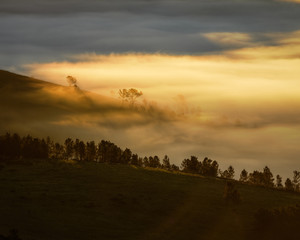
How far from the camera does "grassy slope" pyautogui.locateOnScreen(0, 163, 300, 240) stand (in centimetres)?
8894

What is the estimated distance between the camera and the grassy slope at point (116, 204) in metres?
88.9

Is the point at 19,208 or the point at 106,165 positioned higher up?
the point at 106,165

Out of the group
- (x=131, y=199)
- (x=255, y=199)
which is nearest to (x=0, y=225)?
(x=131, y=199)

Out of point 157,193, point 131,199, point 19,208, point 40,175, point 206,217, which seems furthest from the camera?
point 40,175

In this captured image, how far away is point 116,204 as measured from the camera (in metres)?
106

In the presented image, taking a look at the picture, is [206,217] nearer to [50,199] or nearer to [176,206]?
[176,206]

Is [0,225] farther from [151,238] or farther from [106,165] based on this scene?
[106,165]

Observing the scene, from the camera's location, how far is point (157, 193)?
120688 millimetres

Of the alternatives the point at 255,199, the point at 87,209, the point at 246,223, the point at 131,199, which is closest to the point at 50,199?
the point at 87,209

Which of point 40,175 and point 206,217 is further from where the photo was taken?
point 40,175

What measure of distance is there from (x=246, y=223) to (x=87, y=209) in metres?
26.2

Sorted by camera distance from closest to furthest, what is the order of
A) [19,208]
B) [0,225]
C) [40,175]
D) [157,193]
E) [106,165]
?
[0,225]
[19,208]
[157,193]
[40,175]
[106,165]

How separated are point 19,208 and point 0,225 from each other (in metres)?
14.1

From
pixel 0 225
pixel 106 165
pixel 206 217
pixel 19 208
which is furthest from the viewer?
pixel 106 165
